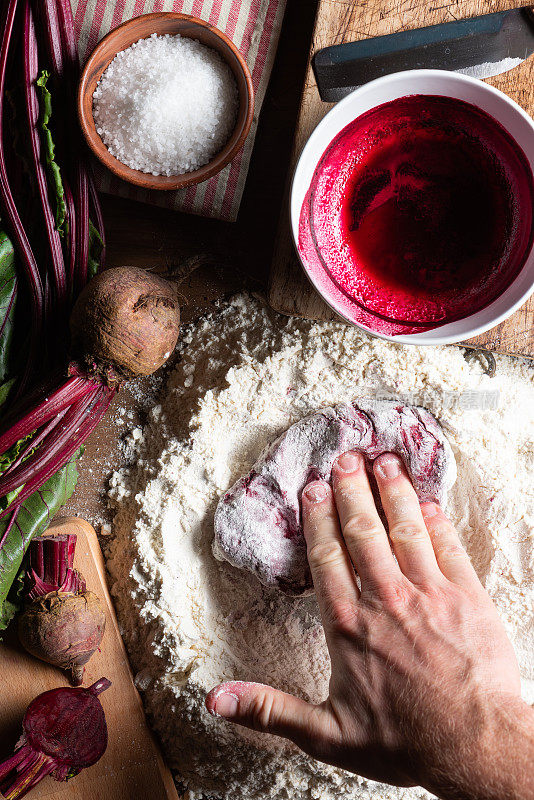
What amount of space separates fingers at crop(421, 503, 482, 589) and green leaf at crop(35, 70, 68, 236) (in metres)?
0.69

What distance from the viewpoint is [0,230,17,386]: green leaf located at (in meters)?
1.01

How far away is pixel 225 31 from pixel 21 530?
0.83m

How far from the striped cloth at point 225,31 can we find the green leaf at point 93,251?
8cm

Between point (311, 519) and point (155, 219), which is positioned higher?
point (155, 219)

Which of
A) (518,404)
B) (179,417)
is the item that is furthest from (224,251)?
(518,404)

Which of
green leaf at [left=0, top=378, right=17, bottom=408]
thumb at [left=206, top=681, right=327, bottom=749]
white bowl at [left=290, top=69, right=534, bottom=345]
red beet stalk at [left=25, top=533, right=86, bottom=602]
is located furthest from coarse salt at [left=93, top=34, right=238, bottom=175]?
thumb at [left=206, top=681, right=327, bottom=749]

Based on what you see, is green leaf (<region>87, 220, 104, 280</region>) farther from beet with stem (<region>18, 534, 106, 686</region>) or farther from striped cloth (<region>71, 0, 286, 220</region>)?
beet with stem (<region>18, 534, 106, 686</region>)

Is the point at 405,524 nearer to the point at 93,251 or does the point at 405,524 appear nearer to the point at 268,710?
the point at 268,710

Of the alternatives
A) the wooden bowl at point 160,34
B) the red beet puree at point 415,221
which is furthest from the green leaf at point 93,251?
the red beet puree at point 415,221

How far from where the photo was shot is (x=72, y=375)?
100 cm

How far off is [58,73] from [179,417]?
0.54m

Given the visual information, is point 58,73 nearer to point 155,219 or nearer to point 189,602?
point 155,219

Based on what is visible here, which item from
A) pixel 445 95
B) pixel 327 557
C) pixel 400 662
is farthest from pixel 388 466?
pixel 445 95

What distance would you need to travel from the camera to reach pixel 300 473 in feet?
3.40
